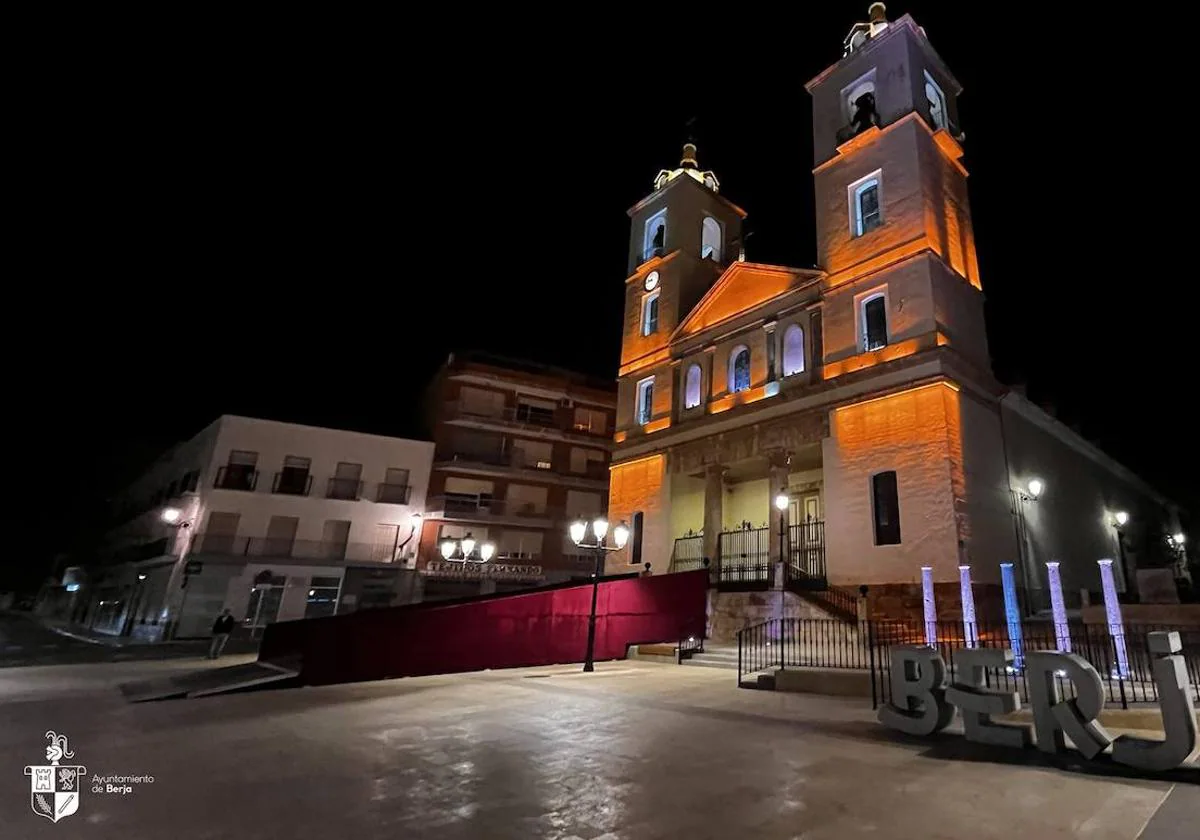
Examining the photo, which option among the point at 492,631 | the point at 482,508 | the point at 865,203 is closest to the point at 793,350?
the point at 865,203

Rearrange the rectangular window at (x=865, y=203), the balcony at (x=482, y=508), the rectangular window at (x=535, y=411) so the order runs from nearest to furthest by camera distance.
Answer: the rectangular window at (x=865, y=203)
the balcony at (x=482, y=508)
the rectangular window at (x=535, y=411)

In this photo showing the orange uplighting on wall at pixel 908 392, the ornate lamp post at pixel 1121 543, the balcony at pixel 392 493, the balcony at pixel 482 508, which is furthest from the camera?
the balcony at pixel 482 508

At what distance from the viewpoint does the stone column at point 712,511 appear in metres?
19.5

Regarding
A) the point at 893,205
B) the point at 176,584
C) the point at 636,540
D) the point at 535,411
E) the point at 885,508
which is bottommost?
the point at 176,584

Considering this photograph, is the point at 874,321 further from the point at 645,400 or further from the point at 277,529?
the point at 277,529

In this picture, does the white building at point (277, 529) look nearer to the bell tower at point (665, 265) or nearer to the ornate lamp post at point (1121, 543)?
the bell tower at point (665, 265)

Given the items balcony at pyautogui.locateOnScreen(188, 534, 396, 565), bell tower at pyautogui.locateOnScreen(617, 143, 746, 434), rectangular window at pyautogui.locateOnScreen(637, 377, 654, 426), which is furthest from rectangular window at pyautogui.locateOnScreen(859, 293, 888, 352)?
balcony at pyautogui.locateOnScreen(188, 534, 396, 565)

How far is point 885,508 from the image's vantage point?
15867 millimetres

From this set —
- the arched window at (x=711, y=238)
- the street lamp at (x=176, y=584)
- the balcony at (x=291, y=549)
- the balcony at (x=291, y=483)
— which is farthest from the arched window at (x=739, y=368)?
the street lamp at (x=176, y=584)

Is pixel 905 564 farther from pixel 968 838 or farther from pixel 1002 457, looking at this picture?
pixel 968 838

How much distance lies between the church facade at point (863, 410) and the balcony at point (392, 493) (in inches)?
467

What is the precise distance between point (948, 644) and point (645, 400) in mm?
15339

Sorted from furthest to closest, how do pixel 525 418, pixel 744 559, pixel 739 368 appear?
pixel 525 418 → pixel 739 368 → pixel 744 559

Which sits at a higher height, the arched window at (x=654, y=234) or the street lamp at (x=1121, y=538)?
the arched window at (x=654, y=234)
